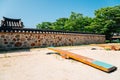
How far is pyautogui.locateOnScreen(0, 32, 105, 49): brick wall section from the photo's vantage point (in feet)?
33.5

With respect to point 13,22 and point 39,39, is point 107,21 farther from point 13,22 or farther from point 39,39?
point 13,22

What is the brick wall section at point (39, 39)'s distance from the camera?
1021cm

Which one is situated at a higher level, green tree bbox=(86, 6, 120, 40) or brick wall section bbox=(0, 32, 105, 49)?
green tree bbox=(86, 6, 120, 40)

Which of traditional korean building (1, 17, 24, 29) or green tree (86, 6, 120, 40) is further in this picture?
green tree (86, 6, 120, 40)

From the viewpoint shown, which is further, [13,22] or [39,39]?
[13,22]

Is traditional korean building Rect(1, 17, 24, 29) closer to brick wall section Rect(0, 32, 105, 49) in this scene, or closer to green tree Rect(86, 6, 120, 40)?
brick wall section Rect(0, 32, 105, 49)

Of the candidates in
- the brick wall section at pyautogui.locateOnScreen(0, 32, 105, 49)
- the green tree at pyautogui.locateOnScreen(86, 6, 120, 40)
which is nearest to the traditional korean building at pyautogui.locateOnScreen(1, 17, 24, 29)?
the brick wall section at pyautogui.locateOnScreen(0, 32, 105, 49)

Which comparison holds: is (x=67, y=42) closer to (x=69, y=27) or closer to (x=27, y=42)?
(x=27, y=42)

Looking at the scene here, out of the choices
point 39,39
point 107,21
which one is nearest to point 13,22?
point 39,39

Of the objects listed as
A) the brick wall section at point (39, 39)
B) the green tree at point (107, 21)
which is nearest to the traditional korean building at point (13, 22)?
the brick wall section at point (39, 39)

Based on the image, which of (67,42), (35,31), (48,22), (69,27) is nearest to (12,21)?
(35,31)

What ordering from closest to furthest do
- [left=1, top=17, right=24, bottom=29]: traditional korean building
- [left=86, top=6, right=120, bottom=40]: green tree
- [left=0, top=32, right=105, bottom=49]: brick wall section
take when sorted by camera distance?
[left=0, top=32, right=105, bottom=49]: brick wall section → [left=1, top=17, right=24, bottom=29]: traditional korean building → [left=86, top=6, right=120, bottom=40]: green tree

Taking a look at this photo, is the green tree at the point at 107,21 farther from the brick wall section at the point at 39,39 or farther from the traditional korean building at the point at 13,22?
the traditional korean building at the point at 13,22

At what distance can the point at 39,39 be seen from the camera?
12.0 metres
